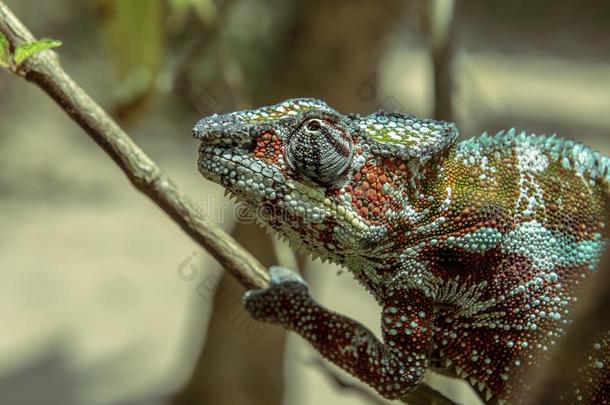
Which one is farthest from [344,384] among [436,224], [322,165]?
[322,165]

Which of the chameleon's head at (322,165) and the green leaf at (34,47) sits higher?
the green leaf at (34,47)

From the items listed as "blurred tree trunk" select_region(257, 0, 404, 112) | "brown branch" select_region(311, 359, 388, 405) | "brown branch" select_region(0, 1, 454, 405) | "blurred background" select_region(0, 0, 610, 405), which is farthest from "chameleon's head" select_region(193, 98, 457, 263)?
"blurred tree trunk" select_region(257, 0, 404, 112)

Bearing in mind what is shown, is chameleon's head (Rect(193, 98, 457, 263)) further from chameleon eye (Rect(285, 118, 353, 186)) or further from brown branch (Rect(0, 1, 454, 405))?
brown branch (Rect(0, 1, 454, 405))

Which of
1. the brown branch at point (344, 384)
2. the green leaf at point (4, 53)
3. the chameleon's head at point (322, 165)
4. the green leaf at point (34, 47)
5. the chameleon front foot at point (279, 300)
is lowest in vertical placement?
the brown branch at point (344, 384)

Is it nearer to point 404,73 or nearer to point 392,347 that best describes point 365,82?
point 392,347

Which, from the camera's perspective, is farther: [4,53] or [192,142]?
[192,142]

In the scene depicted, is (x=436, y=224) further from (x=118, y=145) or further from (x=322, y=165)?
(x=118, y=145)

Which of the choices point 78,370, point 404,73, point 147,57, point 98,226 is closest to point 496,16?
point 404,73

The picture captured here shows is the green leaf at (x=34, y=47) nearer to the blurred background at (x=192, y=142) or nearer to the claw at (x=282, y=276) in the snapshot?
the blurred background at (x=192, y=142)


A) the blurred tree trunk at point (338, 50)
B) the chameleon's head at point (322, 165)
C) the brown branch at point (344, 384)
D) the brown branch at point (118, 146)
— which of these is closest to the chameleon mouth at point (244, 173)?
the chameleon's head at point (322, 165)
